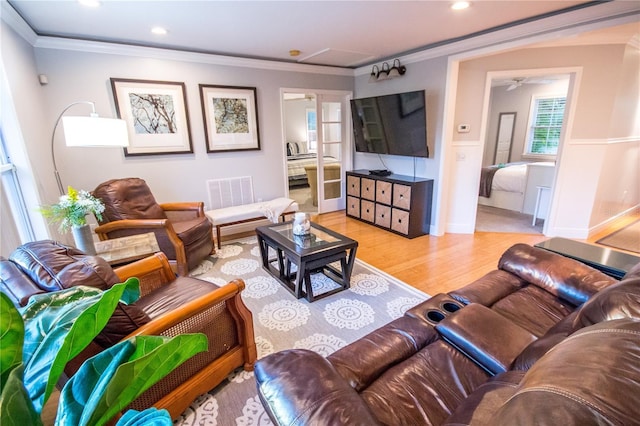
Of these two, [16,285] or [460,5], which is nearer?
[16,285]

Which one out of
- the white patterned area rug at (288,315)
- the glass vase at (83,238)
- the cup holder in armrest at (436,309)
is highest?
the glass vase at (83,238)

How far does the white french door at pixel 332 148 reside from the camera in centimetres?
490

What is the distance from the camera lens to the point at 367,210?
457 cm

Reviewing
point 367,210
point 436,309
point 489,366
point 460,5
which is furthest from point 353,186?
point 489,366

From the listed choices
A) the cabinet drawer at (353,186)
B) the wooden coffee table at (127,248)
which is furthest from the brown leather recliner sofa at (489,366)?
the cabinet drawer at (353,186)

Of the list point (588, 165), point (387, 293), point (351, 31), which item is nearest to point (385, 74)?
point (351, 31)

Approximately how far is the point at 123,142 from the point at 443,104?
3.50m

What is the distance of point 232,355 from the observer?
5.65ft

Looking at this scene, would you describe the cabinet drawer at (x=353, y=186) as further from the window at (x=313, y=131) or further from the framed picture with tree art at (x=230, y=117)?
the framed picture with tree art at (x=230, y=117)

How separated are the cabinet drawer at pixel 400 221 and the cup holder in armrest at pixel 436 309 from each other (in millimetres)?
2316

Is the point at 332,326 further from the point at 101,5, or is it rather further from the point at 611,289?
the point at 101,5

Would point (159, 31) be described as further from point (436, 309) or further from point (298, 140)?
point (298, 140)

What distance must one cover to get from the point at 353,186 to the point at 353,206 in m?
0.33

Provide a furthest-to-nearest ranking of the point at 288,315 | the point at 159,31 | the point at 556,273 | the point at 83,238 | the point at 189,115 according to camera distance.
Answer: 1. the point at 189,115
2. the point at 159,31
3. the point at 288,315
4. the point at 83,238
5. the point at 556,273
